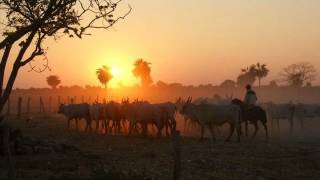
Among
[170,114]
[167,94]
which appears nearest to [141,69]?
[167,94]

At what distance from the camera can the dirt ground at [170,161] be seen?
16641mm

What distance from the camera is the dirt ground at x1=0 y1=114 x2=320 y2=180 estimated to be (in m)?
16.6

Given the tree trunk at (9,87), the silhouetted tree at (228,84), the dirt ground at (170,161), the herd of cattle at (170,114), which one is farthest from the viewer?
the silhouetted tree at (228,84)

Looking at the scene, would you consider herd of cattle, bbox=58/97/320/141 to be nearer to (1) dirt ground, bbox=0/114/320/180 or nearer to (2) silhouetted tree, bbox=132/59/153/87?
(1) dirt ground, bbox=0/114/320/180

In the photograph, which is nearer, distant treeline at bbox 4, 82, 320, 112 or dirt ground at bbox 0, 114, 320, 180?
dirt ground at bbox 0, 114, 320, 180

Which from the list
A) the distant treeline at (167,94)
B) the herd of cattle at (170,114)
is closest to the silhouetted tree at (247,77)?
the distant treeline at (167,94)

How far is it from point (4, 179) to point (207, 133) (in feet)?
82.3

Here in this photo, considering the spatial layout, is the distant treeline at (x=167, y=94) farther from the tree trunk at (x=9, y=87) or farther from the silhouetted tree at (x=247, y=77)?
the tree trunk at (x=9, y=87)

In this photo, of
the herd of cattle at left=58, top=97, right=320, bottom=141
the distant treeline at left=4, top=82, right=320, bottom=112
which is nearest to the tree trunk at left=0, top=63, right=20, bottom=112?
the herd of cattle at left=58, top=97, right=320, bottom=141

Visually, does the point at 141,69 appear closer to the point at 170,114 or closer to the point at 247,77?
the point at 247,77

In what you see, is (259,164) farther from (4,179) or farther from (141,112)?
(141,112)

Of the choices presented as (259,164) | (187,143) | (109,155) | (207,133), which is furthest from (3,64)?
(207,133)

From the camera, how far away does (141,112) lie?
104ft

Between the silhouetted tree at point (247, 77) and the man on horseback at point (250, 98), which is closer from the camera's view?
the man on horseback at point (250, 98)
